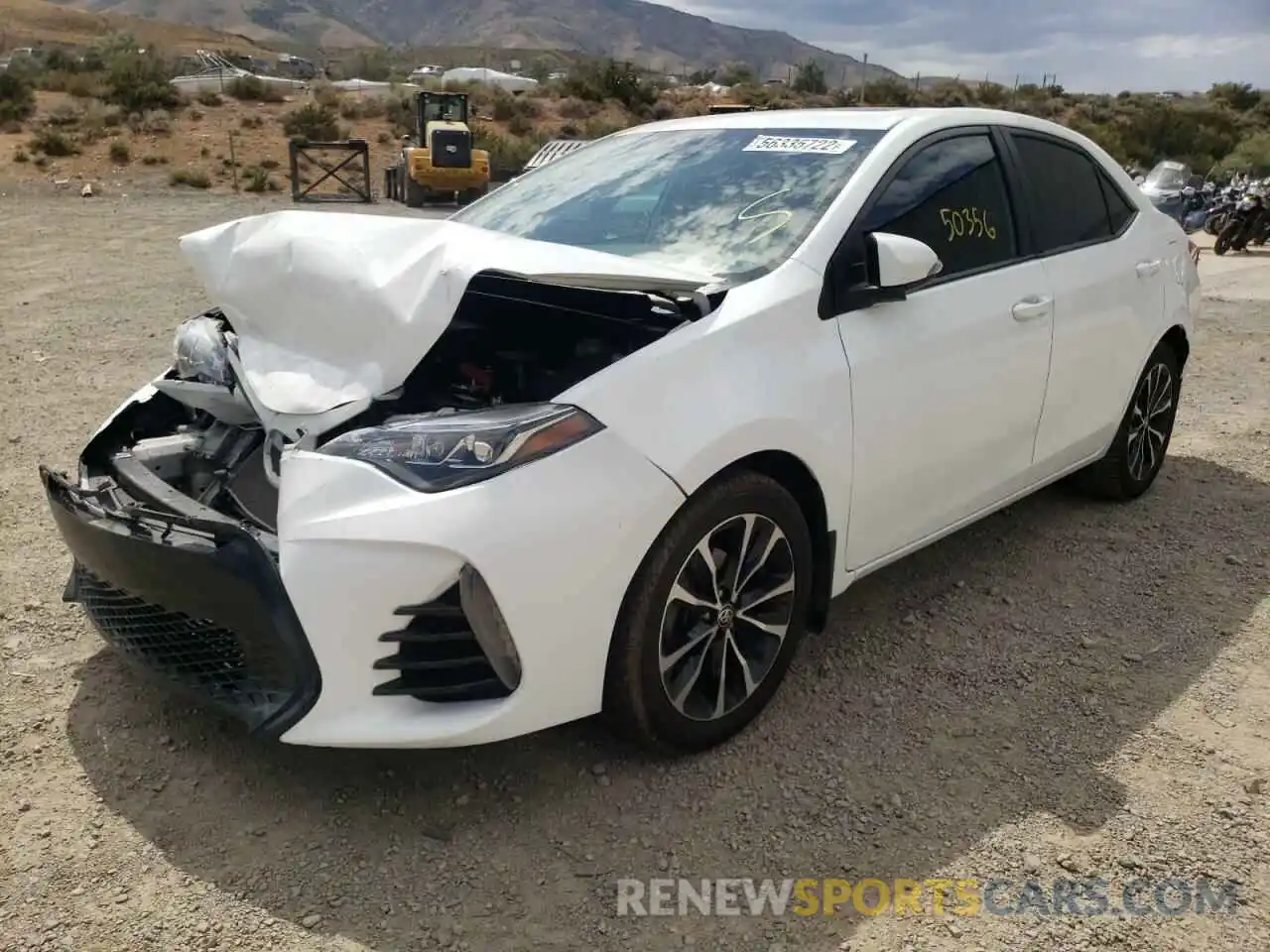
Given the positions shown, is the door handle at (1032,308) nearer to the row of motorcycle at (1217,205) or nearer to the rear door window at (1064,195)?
the rear door window at (1064,195)

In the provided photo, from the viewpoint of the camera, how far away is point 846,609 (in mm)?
3811

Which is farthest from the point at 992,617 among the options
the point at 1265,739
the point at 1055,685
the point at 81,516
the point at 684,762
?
the point at 81,516

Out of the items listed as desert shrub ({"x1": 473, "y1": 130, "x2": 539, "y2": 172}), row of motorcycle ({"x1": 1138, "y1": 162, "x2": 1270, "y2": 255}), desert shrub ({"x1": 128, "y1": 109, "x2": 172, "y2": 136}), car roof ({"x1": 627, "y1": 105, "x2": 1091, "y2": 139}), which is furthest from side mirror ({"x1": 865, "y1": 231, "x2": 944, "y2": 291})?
desert shrub ({"x1": 128, "y1": 109, "x2": 172, "y2": 136})

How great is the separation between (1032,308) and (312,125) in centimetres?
2763

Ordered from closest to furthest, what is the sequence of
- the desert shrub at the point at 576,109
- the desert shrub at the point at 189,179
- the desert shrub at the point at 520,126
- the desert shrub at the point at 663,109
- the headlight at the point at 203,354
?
the headlight at the point at 203,354
the desert shrub at the point at 189,179
the desert shrub at the point at 520,126
the desert shrub at the point at 576,109
the desert shrub at the point at 663,109

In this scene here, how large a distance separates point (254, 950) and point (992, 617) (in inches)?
104

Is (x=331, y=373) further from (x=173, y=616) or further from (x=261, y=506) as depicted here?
(x=173, y=616)

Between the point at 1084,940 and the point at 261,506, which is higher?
the point at 261,506

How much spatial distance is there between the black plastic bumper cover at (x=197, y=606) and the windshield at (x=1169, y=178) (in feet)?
59.6

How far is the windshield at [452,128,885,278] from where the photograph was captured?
3.19 m

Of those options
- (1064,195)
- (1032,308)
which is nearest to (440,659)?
(1032,308)

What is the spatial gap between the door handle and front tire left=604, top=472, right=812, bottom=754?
50.6 inches

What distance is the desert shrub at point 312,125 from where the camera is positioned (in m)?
27.5

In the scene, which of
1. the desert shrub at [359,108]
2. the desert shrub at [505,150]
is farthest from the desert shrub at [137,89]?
the desert shrub at [505,150]
